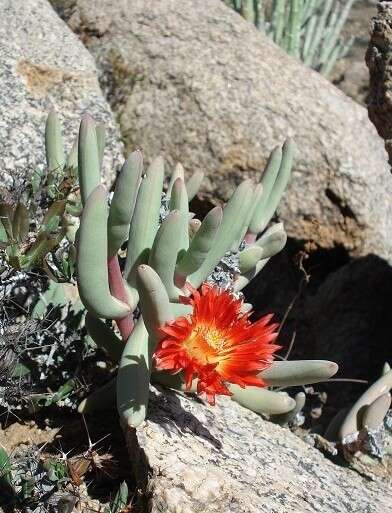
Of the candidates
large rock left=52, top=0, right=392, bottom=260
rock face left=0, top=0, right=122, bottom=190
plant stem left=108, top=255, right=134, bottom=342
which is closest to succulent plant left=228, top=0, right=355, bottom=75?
large rock left=52, top=0, right=392, bottom=260

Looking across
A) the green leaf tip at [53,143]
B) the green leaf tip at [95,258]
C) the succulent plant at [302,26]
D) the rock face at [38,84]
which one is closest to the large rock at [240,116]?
the rock face at [38,84]

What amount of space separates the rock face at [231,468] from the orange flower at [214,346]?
211mm

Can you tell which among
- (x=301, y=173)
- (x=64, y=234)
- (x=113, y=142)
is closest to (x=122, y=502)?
(x=64, y=234)

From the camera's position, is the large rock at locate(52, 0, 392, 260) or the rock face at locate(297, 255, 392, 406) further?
the rock face at locate(297, 255, 392, 406)

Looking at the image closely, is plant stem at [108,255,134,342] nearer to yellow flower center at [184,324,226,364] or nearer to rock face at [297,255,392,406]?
yellow flower center at [184,324,226,364]

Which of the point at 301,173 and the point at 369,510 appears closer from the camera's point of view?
the point at 369,510

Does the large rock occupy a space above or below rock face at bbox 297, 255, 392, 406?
above

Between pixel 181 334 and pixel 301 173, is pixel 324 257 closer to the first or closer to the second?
pixel 301 173

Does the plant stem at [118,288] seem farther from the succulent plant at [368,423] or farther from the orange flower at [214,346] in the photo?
the succulent plant at [368,423]

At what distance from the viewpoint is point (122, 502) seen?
6.72 feet

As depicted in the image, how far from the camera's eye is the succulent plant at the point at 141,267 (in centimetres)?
202

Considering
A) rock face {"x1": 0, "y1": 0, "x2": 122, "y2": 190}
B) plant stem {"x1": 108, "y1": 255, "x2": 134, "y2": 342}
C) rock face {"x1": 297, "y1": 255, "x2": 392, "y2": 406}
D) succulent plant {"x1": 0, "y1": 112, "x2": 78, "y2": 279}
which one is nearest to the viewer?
plant stem {"x1": 108, "y1": 255, "x2": 134, "y2": 342}

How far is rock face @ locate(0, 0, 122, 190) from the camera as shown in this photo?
3.23m

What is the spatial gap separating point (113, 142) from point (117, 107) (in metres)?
0.46
